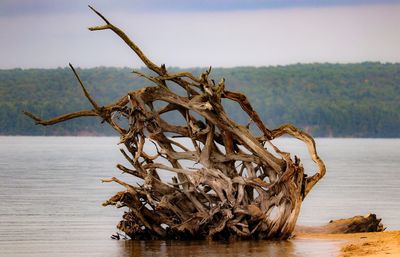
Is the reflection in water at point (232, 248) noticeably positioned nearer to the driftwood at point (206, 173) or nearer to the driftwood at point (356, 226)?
the driftwood at point (206, 173)

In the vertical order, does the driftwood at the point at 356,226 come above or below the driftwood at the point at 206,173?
below

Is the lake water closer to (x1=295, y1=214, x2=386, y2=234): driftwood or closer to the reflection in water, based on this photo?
the reflection in water

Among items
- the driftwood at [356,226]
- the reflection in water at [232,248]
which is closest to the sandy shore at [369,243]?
the reflection in water at [232,248]

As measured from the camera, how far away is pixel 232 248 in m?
21.6

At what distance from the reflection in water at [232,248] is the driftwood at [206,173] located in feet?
1.06

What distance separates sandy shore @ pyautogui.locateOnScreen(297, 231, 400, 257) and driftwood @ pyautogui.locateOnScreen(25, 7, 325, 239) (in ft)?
3.92

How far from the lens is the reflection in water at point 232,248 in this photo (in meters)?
21.0

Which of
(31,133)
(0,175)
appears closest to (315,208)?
(0,175)

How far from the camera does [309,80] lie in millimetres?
192375

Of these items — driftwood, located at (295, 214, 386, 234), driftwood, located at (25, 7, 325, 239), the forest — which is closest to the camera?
driftwood, located at (25, 7, 325, 239)

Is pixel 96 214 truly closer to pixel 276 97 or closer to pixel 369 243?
pixel 369 243

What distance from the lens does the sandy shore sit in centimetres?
2023

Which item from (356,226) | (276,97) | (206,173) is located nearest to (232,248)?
(206,173)

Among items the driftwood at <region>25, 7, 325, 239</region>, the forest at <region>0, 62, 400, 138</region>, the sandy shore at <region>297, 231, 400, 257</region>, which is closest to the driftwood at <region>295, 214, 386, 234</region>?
the sandy shore at <region>297, 231, 400, 257</region>
